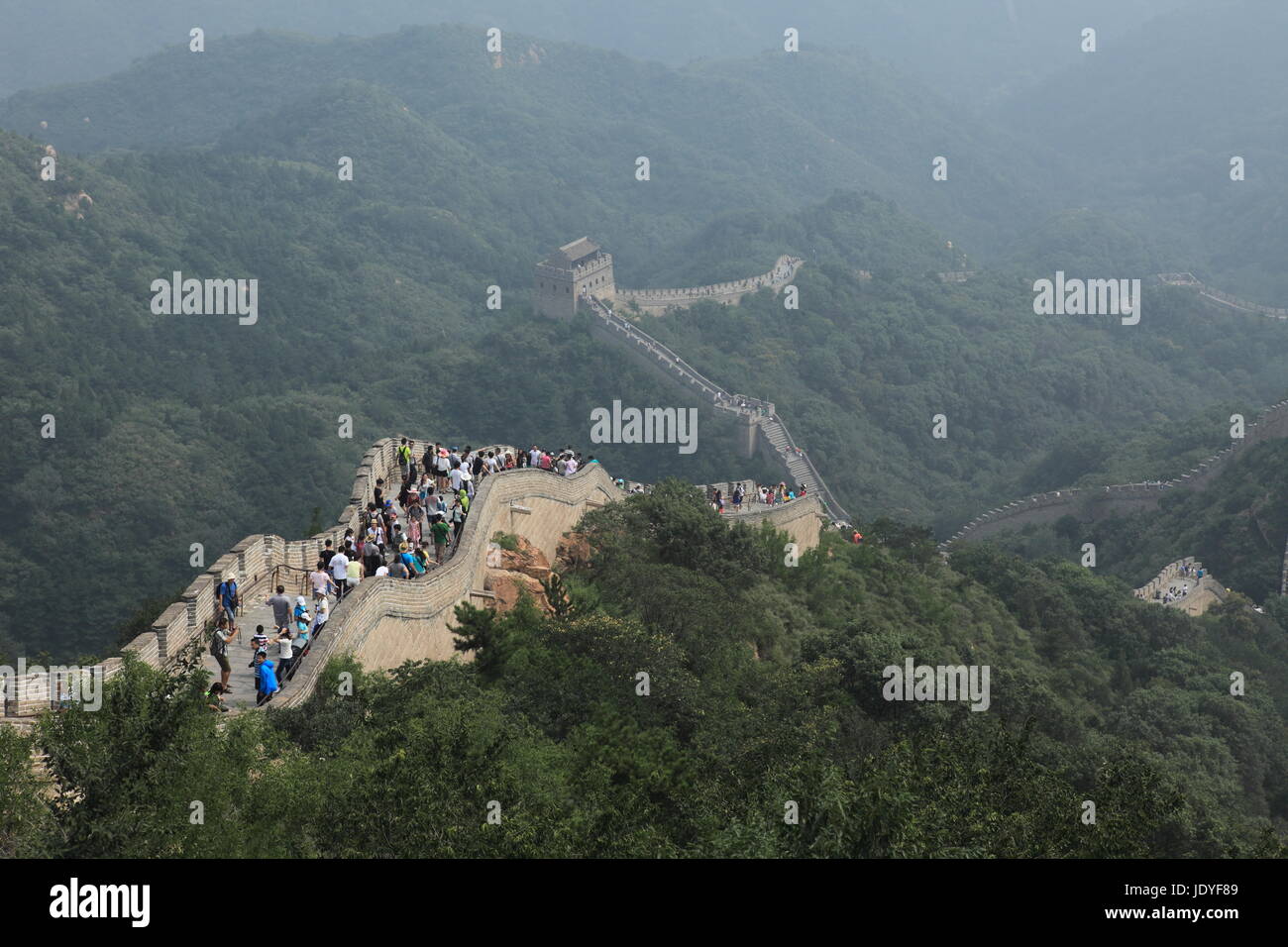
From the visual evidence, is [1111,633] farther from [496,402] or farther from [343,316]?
[343,316]

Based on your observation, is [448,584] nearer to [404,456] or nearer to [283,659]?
[404,456]

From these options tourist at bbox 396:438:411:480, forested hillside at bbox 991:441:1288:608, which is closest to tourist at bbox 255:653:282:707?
tourist at bbox 396:438:411:480

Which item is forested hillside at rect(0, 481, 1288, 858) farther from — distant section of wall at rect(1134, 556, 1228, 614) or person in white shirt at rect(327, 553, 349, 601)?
distant section of wall at rect(1134, 556, 1228, 614)

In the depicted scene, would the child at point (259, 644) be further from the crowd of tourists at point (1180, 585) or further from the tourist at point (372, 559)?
the crowd of tourists at point (1180, 585)

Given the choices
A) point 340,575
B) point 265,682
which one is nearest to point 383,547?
point 340,575

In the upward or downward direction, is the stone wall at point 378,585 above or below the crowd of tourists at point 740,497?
below

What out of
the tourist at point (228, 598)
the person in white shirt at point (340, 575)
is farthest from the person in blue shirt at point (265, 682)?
the person in white shirt at point (340, 575)
